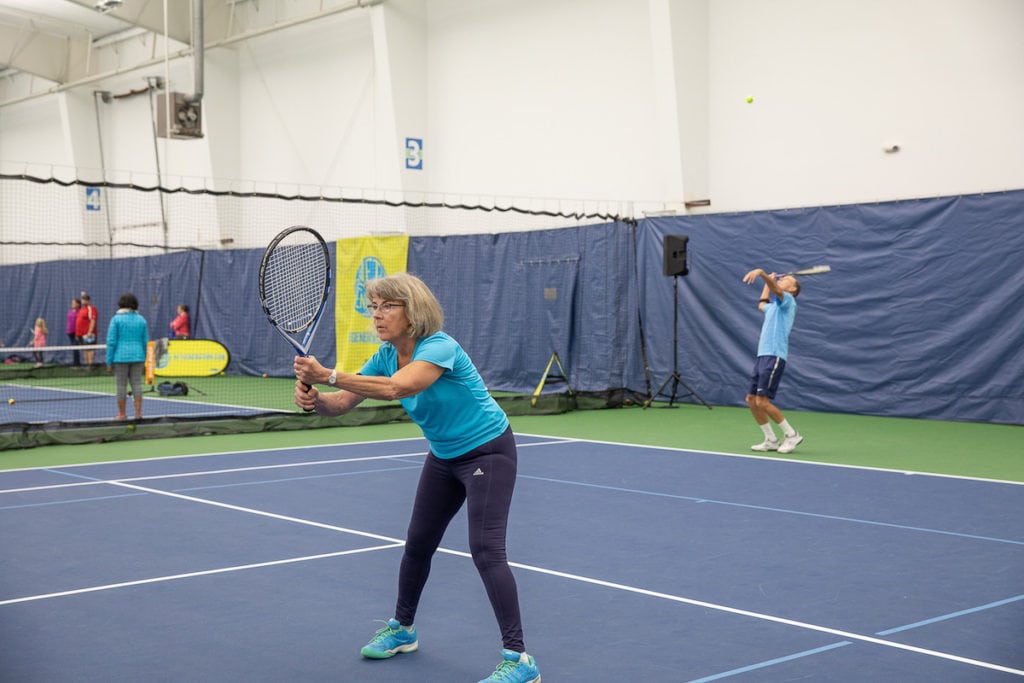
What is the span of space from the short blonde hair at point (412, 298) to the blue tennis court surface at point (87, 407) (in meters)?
9.83

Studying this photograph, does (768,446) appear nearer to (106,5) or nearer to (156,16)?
(106,5)

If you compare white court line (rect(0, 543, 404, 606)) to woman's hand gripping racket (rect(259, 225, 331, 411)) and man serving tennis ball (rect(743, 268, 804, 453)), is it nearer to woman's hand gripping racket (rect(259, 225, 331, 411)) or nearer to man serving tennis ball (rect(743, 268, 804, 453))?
woman's hand gripping racket (rect(259, 225, 331, 411))

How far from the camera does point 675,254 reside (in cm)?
1462

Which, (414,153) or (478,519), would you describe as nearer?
(478,519)

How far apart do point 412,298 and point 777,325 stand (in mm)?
7137

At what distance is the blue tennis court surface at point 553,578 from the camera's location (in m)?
4.12

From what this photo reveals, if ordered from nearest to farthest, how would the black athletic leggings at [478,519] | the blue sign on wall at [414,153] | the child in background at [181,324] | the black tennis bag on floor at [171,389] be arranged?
the black athletic leggings at [478,519]
the black tennis bag on floor at [171,389]
the blue sign on wall at [414,153]
the child in background at [181,324]

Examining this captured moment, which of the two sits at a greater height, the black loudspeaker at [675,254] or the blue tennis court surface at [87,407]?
the black loudspeaker at [675,254]

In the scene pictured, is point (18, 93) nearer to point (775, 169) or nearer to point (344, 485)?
point (775, 169)

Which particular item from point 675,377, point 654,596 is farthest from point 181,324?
point 654,596

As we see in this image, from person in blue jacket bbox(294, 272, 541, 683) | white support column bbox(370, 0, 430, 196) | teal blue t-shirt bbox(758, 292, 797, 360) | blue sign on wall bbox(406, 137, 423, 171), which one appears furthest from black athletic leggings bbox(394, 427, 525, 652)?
blue sign on wall bbox(406, 137, 423, 171)

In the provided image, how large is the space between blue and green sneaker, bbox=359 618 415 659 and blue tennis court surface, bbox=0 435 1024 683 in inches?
2.0

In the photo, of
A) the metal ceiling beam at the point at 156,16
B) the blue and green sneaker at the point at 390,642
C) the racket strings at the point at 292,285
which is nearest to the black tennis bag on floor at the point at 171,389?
the metal ceiling beam at the point at 156,16

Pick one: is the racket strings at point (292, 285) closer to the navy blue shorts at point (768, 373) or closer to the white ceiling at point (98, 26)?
the navy blue shorts at point (768, 373)
